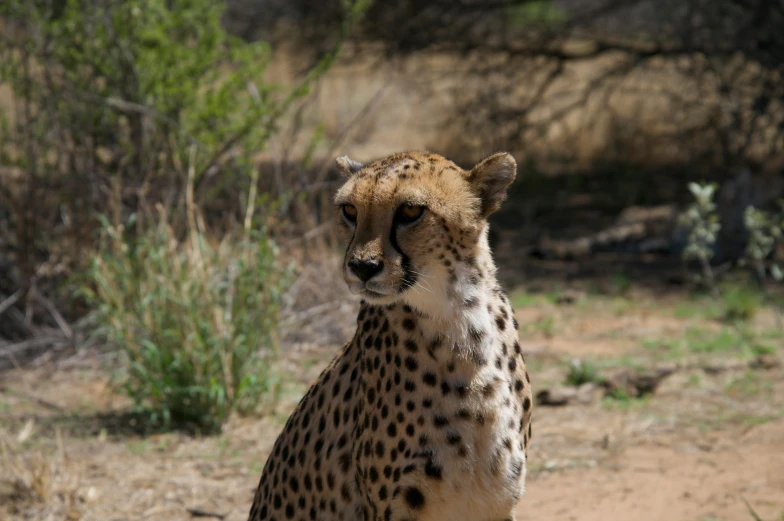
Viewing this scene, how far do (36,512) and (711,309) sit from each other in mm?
4343

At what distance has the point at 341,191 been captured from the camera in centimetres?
258

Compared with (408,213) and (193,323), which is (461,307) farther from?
(193,323)

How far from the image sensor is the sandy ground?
3854 millimetres

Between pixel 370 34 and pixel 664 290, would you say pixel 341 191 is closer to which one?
pixel 664 290

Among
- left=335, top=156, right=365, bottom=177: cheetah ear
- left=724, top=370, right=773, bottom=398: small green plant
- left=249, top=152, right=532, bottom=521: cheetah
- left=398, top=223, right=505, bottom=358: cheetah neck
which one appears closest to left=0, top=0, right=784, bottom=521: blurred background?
left=724, top=370, right=773, bottom=398: small green plant

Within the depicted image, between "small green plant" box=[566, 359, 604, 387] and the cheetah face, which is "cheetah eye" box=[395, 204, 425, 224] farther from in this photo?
"small green plant" box=[566, 359, 604, 387]

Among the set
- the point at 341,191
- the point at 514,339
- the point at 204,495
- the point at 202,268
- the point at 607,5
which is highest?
the point at 607,5

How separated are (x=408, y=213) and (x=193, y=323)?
2282mm

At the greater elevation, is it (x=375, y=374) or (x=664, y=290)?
(x=375, y=374)

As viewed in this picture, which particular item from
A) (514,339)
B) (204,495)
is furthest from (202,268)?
(514,339)

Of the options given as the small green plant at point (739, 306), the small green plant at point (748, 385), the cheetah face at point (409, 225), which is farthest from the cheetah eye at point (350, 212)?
the small green plant at point (739, 306)

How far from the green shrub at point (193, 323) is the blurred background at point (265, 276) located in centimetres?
1

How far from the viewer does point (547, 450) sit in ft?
14.4

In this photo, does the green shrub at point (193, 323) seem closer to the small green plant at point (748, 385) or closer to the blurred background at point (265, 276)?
the blurred background at point (265, 276)
